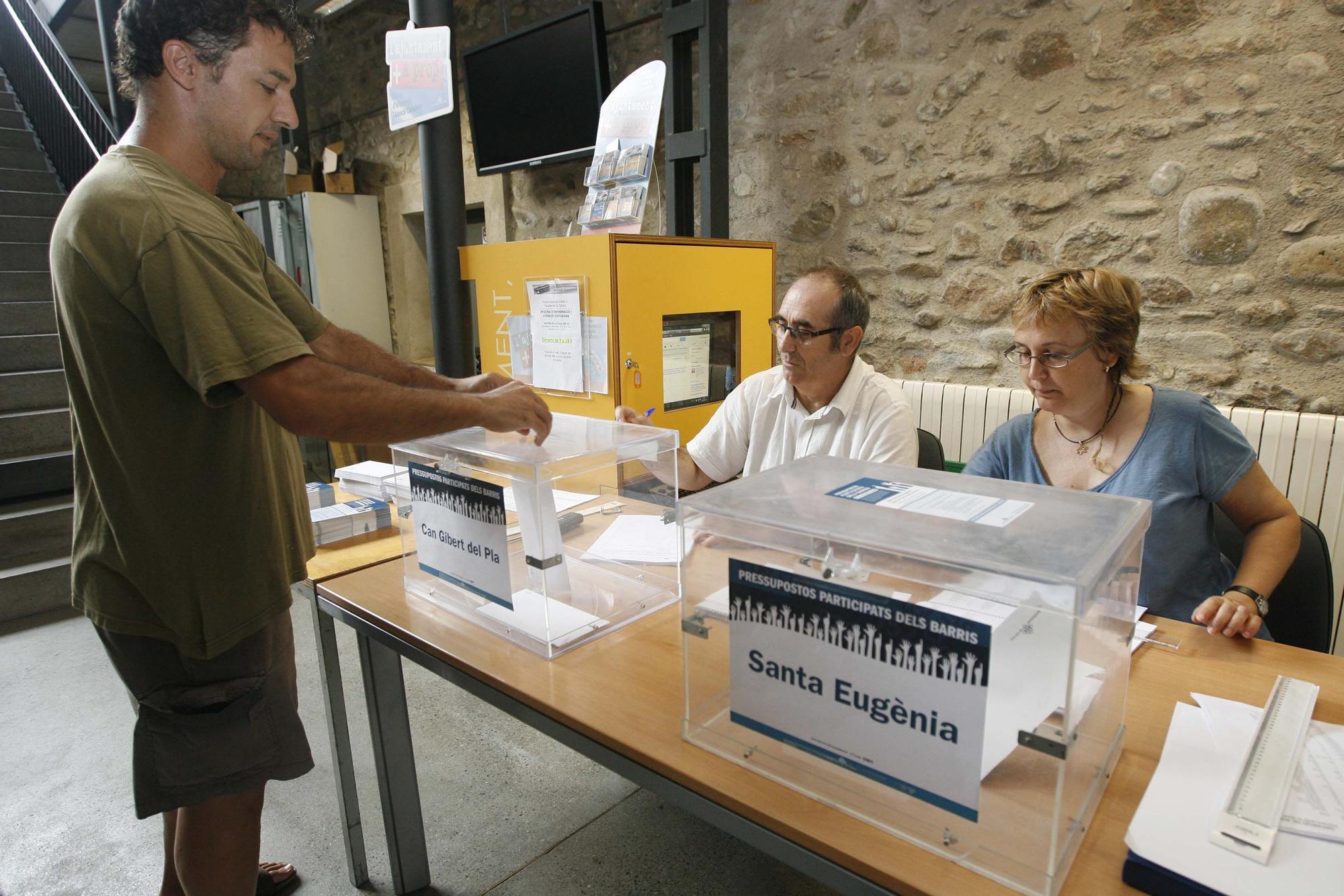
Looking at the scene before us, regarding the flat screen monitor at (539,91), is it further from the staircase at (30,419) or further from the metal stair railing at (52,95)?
the staircase at (30,419)

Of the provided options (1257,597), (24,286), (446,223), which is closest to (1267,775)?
(1257,597)

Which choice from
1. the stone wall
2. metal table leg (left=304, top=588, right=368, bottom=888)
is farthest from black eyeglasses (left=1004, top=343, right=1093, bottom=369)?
metal table leg (left=304, top=588, right=368, bottom=888)

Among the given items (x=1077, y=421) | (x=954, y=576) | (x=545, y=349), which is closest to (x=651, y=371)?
(x=545, y=349)

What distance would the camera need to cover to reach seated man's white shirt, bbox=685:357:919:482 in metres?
2.01

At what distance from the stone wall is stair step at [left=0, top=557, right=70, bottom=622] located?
3.66 meters

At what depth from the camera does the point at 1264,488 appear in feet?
4.88

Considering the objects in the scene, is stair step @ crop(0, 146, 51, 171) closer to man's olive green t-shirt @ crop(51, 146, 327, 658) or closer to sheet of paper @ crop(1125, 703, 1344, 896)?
man's olive green t-shirt @ crop(51, 146, 327, 658)

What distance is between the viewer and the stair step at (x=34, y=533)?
3693 millimetres

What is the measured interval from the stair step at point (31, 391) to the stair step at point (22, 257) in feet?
3.16

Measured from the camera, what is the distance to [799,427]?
2.17 m

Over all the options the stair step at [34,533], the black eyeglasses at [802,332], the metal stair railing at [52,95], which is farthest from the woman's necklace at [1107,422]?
the metal stair railing at [52,95]

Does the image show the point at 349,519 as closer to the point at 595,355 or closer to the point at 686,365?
the point at 595,355

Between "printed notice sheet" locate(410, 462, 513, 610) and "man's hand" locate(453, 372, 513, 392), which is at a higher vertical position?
"man's hand" locate(453, 372, 513, 392)

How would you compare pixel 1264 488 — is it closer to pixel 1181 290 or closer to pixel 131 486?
pixel 1181 290
